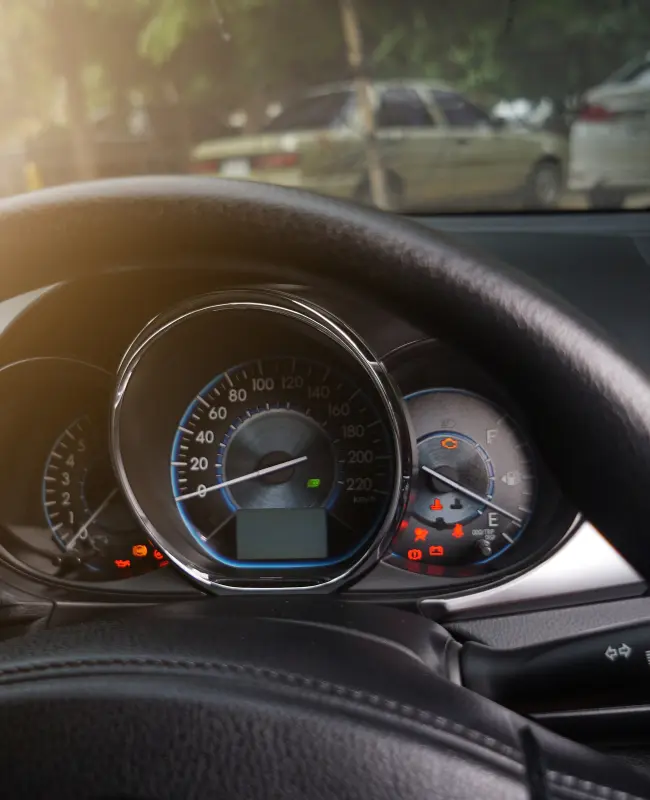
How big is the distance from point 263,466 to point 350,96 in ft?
3.62

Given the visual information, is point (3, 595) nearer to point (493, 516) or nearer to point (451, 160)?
point (493, 516)

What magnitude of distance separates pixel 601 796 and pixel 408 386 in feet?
3.16

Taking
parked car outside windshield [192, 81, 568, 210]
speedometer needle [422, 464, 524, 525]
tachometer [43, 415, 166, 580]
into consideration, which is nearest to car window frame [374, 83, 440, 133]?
parked car outside windshield [192, 81, 568, 210]

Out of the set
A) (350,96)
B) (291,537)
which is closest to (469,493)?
(291,537)

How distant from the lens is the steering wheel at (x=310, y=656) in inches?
34.5

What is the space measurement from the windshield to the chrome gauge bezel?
1.78 ft

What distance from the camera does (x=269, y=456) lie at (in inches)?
69.4

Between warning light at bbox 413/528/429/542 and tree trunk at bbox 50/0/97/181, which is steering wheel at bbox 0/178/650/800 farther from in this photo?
tree trunk at bbox 50/0/97/181

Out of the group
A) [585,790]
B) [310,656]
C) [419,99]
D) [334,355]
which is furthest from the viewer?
[419,99]

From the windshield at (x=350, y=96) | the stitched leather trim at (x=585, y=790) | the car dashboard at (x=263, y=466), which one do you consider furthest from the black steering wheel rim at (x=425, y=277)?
the windshield at (x=350, y=96)

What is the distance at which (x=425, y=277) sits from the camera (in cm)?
96

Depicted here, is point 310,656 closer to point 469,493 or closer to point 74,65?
point 469,493

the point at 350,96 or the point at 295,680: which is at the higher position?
the point at 350,96

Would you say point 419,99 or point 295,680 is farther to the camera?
point 419,99
